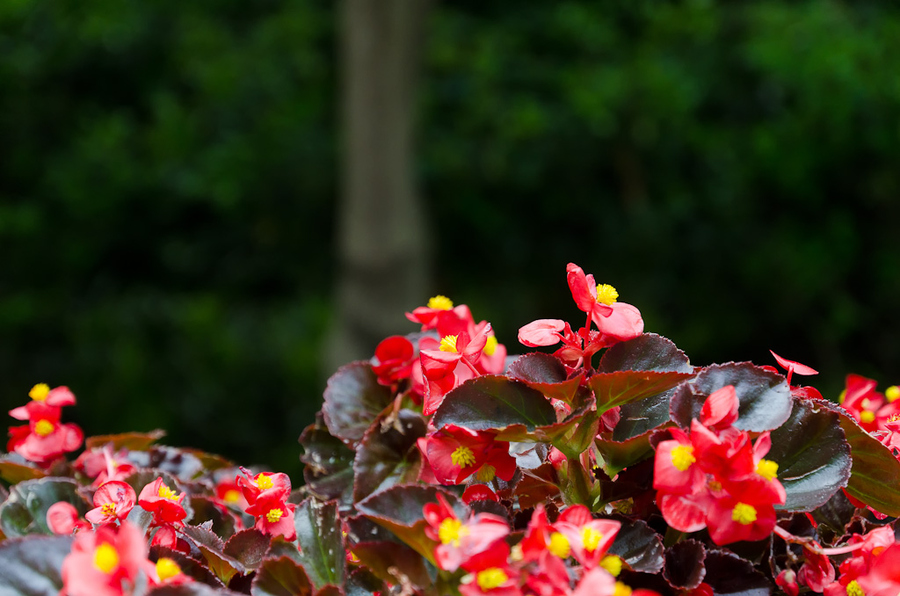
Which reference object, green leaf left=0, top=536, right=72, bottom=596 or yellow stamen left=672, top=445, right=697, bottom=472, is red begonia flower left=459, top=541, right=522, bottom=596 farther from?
green leaf left=0, top=536, right=72, bottom=596

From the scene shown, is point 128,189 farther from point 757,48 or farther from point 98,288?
point 757,48

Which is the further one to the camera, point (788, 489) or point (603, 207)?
point (603, 207)

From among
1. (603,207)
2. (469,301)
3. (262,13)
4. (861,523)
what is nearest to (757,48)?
(603,207)

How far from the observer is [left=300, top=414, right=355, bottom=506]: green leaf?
2.43ft

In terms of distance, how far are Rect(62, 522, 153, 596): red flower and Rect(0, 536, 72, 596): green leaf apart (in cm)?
4

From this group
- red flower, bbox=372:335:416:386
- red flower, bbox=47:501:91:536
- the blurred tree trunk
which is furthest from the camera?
the blurred tree trunk

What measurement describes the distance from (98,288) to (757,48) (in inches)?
132

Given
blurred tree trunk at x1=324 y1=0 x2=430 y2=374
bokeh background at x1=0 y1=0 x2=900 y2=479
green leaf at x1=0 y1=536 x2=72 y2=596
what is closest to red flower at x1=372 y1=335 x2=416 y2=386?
green leaf at x1=0 y1=536 x2=72 y2=596

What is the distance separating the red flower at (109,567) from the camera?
45 centimetres

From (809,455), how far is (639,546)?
5.4 inches

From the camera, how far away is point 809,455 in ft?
1.93

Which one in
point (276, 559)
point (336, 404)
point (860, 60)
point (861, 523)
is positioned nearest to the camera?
point (276, 559)

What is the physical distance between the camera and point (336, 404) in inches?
30.4

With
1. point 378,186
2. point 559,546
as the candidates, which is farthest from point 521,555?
point 378,186
